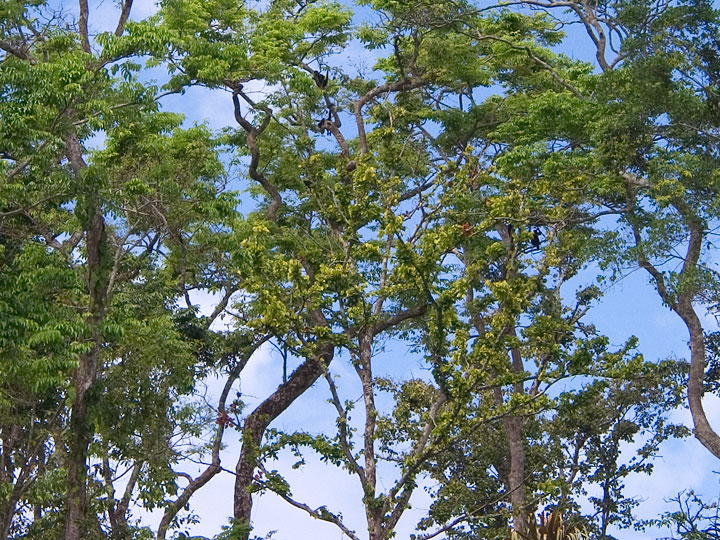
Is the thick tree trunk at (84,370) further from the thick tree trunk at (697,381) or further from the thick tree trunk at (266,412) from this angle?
the thick tree trunk at (697,381)

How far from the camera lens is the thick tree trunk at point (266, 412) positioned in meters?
17.0

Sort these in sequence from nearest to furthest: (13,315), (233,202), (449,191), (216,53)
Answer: (13,315), (449,191), (233,202), (216,53)

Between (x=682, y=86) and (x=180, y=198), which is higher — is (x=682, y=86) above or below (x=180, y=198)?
above

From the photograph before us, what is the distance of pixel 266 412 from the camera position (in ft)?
59.4

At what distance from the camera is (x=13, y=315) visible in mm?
12430

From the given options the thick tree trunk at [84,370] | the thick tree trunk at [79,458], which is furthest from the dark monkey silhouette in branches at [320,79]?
the thick tree trunk at [79,458]

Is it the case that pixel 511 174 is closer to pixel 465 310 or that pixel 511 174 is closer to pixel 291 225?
pixel 465 310

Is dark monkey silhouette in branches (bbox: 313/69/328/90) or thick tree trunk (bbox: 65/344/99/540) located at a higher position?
dark monkey silhouette in branches (bbox: 313/69/328/90)

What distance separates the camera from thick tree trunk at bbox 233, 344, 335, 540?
17.0 m

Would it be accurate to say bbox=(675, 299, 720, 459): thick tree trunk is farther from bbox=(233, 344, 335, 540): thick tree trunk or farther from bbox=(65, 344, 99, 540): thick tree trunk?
bbox=(65, 344, 99, 540): thick tree trunk

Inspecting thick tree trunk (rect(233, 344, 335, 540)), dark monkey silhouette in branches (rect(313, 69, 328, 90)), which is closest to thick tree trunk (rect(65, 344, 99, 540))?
thick tree trunk (rect(233, 344, 335, 540))

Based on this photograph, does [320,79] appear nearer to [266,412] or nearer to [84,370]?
[266,412]

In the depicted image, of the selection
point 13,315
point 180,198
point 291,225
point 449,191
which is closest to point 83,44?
point 180,198

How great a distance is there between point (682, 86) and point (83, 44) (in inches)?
359
